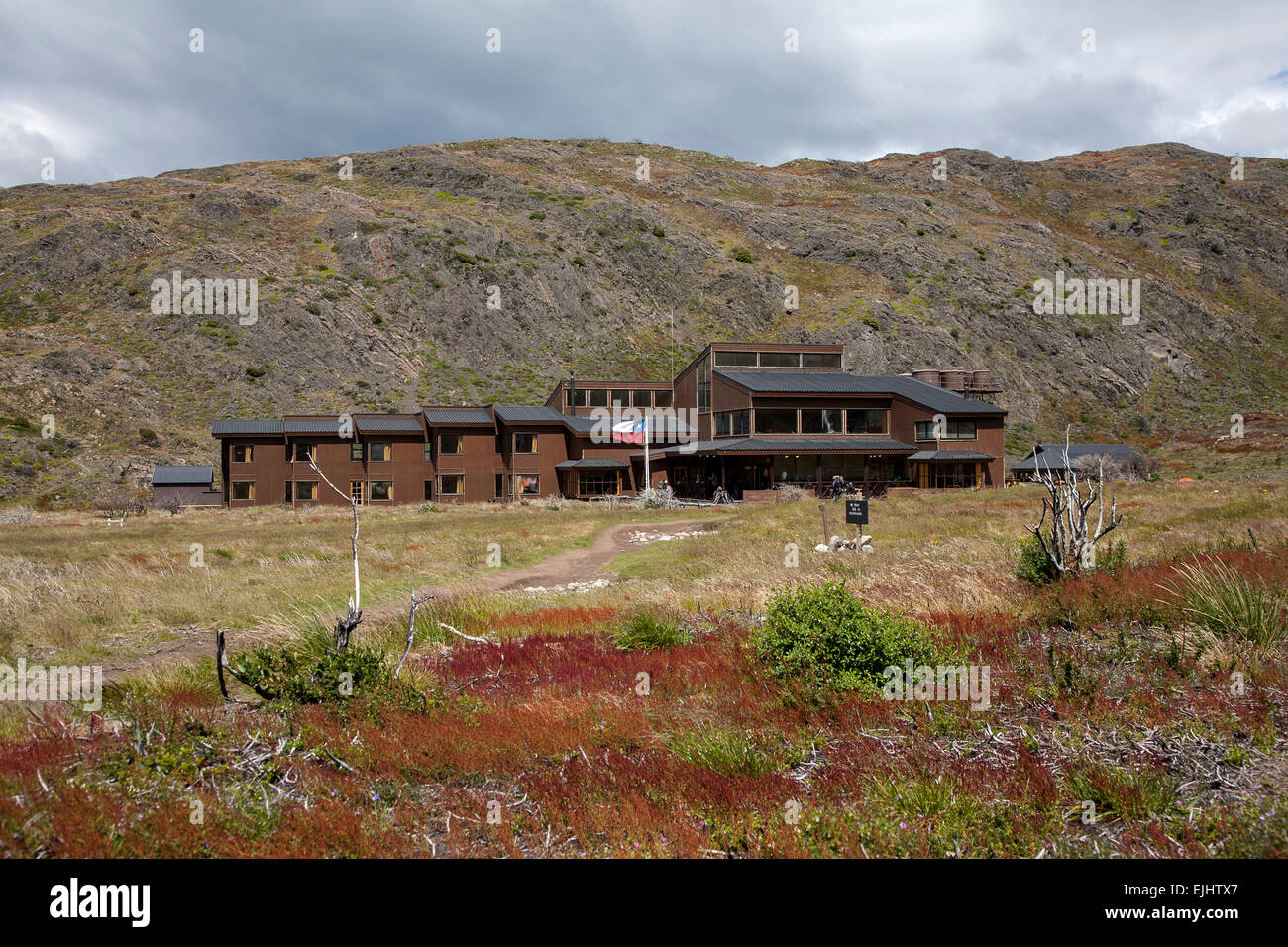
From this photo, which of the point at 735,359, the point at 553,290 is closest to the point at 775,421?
the point at 735,359

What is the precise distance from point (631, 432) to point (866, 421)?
697 inches

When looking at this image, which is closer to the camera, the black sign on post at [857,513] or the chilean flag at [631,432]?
the black sign on post at [857,513]

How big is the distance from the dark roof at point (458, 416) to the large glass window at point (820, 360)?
2727 cm

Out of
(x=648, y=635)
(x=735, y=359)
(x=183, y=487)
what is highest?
(x=735, y=359)

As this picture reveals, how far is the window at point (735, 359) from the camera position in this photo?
189 feet

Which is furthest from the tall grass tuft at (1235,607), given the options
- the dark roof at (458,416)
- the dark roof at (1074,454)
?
the dark roof at (1074,454)

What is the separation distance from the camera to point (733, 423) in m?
52.2

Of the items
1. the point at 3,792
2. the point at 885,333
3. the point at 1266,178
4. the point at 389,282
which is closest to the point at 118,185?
the point at 389,282

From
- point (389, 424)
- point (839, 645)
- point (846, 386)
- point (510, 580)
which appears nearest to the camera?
point (839, 645)

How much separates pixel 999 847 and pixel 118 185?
478ft

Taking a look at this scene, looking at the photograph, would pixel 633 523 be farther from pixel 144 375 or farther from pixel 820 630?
pixel 144 375

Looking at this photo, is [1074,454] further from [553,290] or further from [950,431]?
[553,290]

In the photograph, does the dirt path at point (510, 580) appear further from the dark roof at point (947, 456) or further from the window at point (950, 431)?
the window at point (950, 431)

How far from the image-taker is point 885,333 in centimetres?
9225
